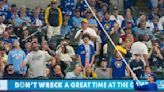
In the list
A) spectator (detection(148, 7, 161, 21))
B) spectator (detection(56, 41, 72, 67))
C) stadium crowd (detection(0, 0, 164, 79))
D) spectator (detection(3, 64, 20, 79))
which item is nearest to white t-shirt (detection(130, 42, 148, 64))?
stadium crowd (detection(0, 0, 164, 79))

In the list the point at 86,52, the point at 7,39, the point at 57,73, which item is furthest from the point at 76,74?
the point at 7,39

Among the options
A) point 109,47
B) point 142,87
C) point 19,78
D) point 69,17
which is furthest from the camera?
point 69,17

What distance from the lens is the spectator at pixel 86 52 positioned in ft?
65.1

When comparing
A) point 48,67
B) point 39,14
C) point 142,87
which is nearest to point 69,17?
point 39,14

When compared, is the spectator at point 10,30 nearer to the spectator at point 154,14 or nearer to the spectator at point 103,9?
the spectator at point 103,9

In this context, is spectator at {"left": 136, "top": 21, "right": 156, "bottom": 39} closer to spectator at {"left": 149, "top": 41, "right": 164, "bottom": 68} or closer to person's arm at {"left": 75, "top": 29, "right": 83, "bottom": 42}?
spectator at {"left": 149, "top": 41, "right": 164, "bottom": 68}

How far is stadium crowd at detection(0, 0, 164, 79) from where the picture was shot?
19.0m

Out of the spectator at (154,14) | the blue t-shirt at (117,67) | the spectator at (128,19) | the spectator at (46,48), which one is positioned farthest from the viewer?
the spectator at (154,14)

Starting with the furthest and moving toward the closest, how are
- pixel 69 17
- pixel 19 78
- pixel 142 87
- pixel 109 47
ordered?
pixel 69 17 → pixel 109 47 → pixel 19 78 → pixel 142 87

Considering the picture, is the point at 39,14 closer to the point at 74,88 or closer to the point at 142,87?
the point at 74,88

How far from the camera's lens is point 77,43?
68.0 feet

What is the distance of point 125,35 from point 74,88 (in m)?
3.40

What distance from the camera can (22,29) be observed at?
20.9 m

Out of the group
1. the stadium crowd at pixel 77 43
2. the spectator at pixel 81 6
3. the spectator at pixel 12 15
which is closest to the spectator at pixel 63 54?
the stadium crowd at pixel 77 43
